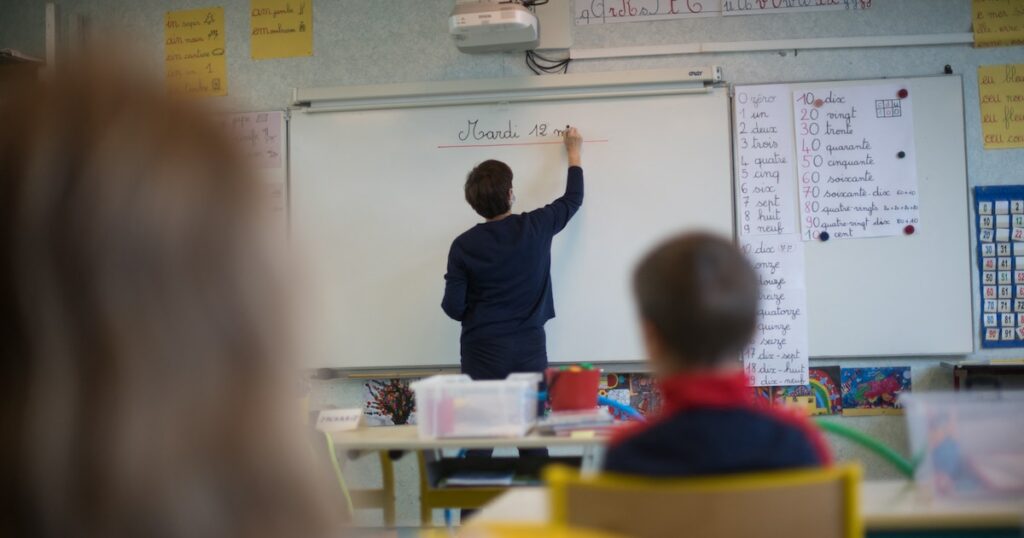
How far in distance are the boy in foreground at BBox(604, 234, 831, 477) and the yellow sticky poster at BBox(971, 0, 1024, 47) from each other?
325cm

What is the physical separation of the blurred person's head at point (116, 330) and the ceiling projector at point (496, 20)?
329cm

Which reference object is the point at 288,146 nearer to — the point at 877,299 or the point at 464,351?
the point at 464,351

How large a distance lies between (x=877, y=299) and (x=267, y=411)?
12.5ft

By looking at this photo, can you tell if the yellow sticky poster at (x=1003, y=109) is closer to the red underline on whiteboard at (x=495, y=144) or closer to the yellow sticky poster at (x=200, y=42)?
the red underline on whiteboard at (x=495, y=144)

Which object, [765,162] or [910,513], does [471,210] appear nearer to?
[765,162]

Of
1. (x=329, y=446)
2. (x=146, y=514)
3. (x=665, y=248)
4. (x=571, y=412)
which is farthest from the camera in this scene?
(x=571, y=412)

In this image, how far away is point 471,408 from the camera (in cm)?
237

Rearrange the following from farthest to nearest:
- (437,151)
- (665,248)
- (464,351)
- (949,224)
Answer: (437,151)
(949,224)
(464,351)
(665,248)

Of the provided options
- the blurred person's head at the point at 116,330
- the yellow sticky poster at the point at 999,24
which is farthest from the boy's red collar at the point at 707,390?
the yellow sticky poster at the point at 999,24

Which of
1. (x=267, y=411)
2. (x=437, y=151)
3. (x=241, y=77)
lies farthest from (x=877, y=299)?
(x=267, y=411)

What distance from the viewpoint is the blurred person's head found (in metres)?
0.38

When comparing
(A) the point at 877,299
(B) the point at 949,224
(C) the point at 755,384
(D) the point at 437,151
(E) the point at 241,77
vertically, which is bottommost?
(C) the point at 755,384

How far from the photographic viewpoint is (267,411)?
42cm

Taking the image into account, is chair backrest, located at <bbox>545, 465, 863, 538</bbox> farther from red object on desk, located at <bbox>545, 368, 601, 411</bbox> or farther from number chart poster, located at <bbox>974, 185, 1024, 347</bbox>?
number chart poster, located at <bbox>974, 185, 1024, 347</bbox>
